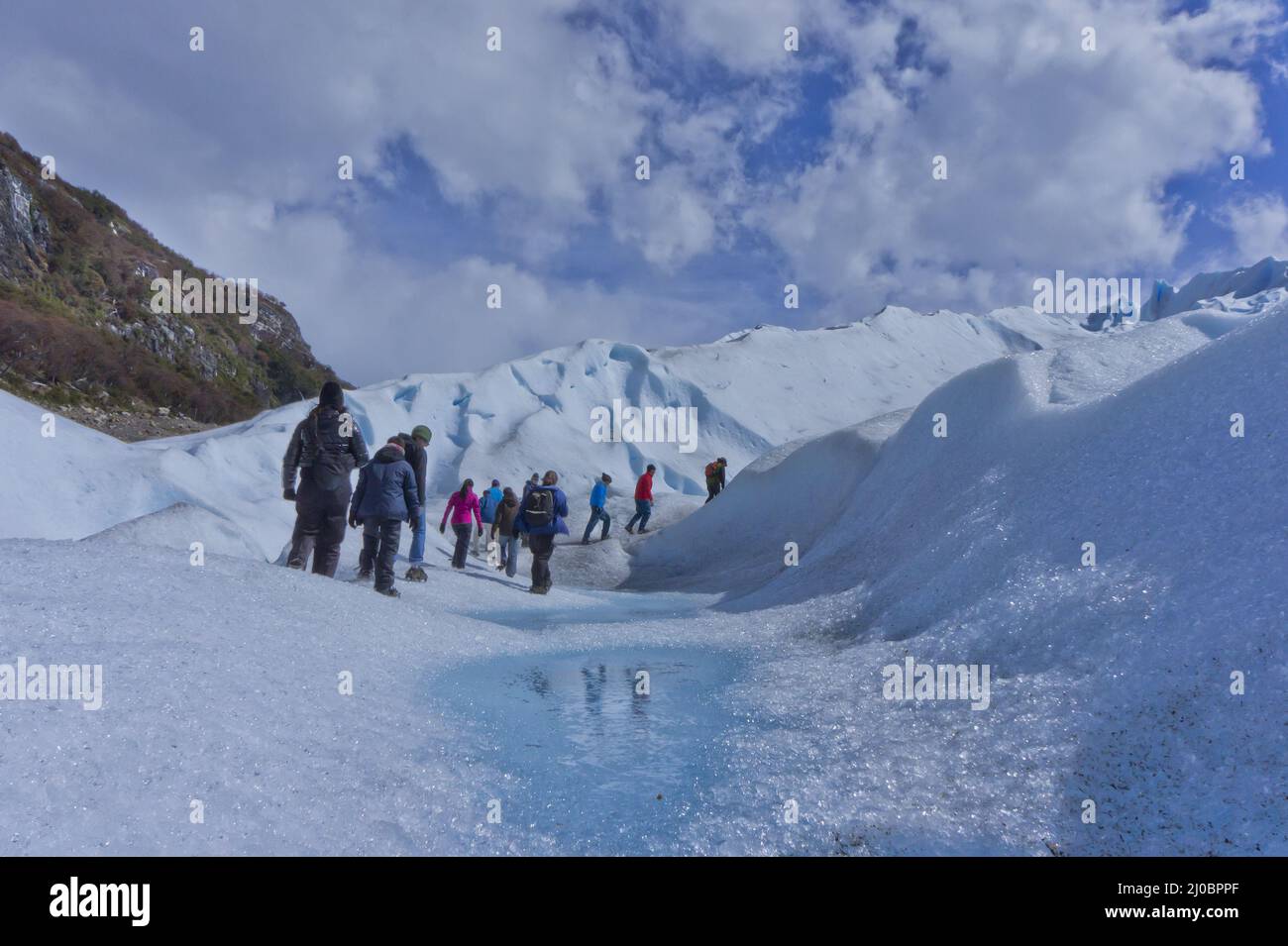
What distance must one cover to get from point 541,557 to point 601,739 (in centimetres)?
678

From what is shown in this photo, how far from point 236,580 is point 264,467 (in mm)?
13825

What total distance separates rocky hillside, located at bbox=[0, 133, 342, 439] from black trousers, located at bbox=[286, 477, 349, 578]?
22.7m

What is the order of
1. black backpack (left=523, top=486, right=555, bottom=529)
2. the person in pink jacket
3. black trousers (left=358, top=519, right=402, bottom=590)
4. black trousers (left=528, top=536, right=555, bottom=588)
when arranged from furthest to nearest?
the person in pink jacket, black trousers (left=528, top=536, right=555, bottom=588), black backpack (left=523, top=486, right=555, bottom=529), black trousers (left=358, top=519, right=402, bottom=590)

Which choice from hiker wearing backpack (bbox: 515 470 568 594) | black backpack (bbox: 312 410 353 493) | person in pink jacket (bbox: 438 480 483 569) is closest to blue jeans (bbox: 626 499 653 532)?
person in pink jacket (bbox: 438 480 483 569)

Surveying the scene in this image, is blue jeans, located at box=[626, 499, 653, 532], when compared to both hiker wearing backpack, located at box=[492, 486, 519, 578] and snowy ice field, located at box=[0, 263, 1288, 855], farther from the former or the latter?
snowy ice field, located at box=[0, 263, 1288, 855]

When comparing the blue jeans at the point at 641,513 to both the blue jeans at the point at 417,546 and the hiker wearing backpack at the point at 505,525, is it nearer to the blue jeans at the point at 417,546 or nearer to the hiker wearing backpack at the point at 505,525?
the hiker wearing backpack at the point at 505,525

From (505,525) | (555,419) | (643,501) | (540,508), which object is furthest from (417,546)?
(555,419)

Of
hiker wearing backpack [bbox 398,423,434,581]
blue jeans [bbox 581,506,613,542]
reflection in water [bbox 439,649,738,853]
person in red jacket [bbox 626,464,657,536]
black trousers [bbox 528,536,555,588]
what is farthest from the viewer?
person in red jacket [bbox 626,464,657,536]

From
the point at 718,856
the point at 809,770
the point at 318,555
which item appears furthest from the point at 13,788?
the point at 318,555

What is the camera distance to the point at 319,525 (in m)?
7.34

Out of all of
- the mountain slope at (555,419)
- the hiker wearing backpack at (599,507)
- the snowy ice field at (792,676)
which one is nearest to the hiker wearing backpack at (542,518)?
the snowy ice field at (792,676)

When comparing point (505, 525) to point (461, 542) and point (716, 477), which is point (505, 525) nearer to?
point (461, 542)

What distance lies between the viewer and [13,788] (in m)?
2.58

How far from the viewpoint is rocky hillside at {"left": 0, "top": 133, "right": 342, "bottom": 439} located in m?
26.9
